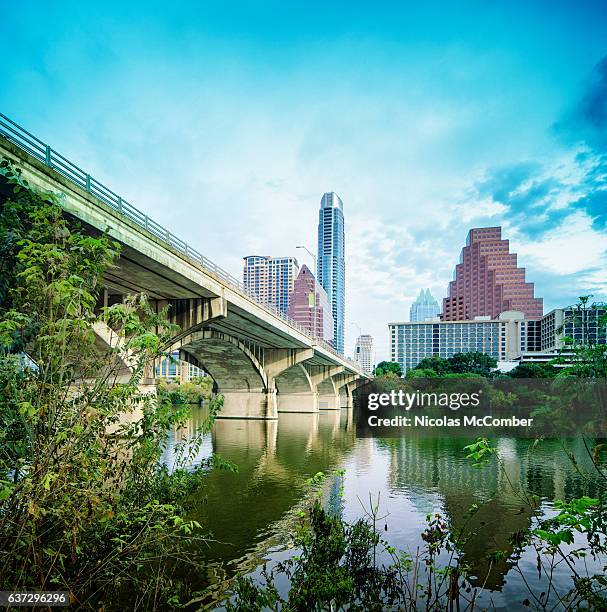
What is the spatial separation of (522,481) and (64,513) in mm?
19070

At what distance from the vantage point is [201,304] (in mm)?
30516

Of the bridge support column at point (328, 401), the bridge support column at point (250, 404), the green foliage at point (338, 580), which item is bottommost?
the bridge support column at point (328, 401)

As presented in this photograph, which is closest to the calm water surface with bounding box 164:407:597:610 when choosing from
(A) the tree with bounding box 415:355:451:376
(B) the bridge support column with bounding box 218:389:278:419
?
(B) the bridge support column with bounding box 218:389:278:419

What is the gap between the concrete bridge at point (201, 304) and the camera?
16.4m

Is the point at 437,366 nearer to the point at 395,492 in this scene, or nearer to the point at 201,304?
the point at 201,304

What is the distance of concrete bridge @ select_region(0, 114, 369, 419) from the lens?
1642 centimetres

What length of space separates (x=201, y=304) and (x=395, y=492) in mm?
17375

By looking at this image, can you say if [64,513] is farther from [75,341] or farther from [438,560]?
[438,560]

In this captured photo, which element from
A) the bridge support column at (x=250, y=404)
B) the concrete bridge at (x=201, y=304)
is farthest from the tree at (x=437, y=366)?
the bridge support column at (x=250, y=404)

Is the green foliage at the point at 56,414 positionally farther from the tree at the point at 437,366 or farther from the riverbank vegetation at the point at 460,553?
the tree at the point at 437,366

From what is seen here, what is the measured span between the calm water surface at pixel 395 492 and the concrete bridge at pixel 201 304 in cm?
576

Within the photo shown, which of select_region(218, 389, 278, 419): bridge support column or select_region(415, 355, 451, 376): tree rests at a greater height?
select_region(415, 355, 451, 376): tree

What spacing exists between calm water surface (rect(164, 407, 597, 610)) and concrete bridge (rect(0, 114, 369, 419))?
576 cm

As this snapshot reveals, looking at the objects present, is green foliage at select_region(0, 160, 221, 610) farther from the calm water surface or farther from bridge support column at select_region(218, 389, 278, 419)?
bridge support column at select_region(218, 389, 278, 419)
